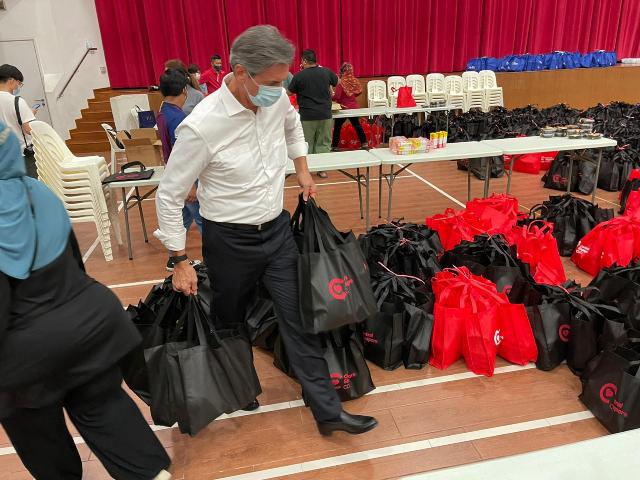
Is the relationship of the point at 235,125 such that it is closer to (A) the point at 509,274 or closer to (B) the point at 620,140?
(A) the point at 509,274

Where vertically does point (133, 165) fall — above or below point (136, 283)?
above

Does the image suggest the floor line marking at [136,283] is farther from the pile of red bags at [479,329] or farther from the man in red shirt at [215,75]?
the man in red shirt at [215,75]

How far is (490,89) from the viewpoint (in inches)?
376

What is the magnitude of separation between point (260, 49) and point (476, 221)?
7.96 ft

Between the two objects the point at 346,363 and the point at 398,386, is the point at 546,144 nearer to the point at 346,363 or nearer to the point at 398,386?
the point at 398,386

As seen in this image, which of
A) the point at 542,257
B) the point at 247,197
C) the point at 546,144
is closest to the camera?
the point at 247,197

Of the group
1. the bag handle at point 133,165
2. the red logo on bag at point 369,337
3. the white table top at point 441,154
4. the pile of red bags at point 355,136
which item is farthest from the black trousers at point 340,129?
the red logo on bag at point 369,337

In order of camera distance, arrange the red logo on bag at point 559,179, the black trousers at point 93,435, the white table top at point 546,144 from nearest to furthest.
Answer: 1. the black trousers at point 93,435
2. the white table top at point 546,144
3. the red logo on bag at point 559,179

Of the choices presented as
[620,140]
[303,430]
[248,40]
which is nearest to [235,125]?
[248,40]

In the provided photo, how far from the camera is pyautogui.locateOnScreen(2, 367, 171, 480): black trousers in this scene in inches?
56.7

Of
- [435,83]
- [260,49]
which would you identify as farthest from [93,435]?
[435,83]

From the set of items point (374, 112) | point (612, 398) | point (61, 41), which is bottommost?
point (612, 398)

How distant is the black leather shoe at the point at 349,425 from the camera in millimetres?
1902

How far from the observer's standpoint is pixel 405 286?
2535 mm
